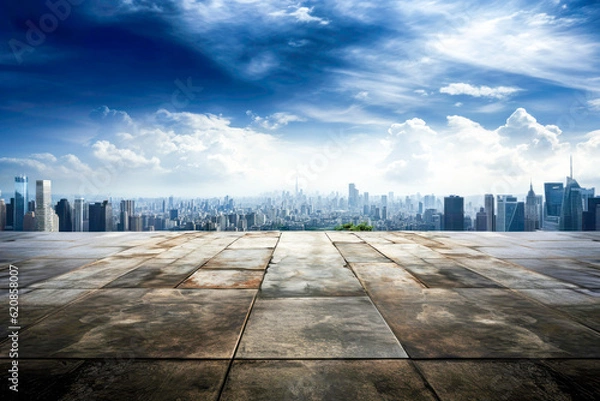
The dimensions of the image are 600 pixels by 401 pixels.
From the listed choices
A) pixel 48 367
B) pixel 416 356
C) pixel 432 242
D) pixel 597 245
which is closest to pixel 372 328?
pixel 416 356

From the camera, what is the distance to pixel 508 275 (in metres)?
5.83

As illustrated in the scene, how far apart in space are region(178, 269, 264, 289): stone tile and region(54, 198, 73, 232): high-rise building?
19.5 metres

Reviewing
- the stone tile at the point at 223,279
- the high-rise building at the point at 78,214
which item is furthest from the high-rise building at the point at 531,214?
the high-rise building at the point at 78,214

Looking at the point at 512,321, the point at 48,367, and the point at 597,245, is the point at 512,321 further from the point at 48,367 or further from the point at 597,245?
the point at 597,245

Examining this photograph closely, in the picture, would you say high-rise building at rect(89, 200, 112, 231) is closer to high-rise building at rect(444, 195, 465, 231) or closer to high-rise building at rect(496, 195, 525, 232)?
high-rise building at rect(444, 195, 465, 231)

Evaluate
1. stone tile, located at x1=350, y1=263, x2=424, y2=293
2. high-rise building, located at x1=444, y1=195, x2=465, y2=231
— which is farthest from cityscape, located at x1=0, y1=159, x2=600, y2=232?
stone tile, located at x1=350, y1=263, x2=424, y2=293

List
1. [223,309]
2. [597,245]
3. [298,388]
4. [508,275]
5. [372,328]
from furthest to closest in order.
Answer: [597,245] → [508,275] → [223,309] → [372,328] → [298,388]

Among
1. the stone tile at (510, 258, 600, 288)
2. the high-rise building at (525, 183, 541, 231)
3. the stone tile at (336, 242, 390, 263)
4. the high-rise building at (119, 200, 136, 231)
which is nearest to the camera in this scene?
the stone tile at (510, 258, 600, 288)

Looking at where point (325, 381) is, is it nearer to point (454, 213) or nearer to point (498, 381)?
point (498, 381)

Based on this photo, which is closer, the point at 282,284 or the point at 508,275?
the point at 282,284

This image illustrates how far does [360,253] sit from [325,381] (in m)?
5.55

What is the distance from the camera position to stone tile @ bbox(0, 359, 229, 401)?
A: 7.84ft

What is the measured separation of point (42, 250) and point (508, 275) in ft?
36.3

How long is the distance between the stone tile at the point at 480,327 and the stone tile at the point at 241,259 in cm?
287
